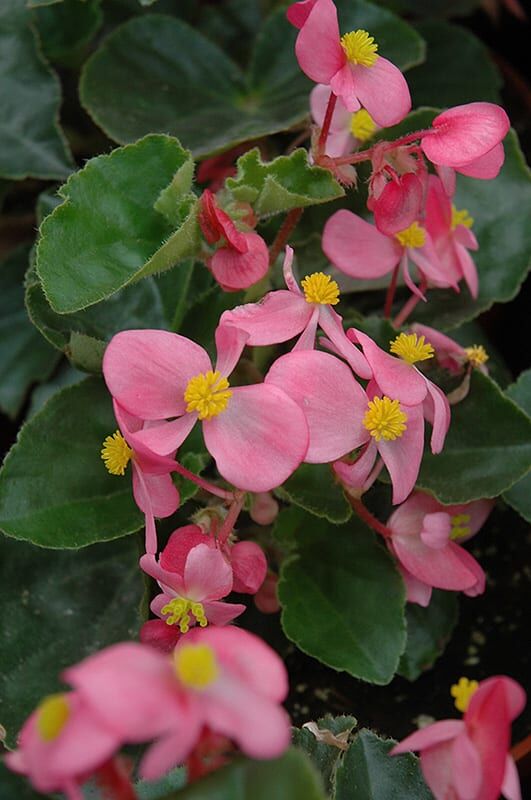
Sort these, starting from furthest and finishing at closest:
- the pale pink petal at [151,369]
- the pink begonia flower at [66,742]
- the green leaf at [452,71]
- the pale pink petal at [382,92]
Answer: the green leaf at [452,71] → the pale pink petal at [382,92] → the pale pink petal at [151,369] → the pink begonia flower at [66,742]

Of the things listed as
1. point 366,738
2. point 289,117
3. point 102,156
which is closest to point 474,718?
point 366,738

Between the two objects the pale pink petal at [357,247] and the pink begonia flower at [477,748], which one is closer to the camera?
the pink begonia flower at [477,748]

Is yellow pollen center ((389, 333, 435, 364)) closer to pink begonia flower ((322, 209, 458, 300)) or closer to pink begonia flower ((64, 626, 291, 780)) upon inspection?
pink begonia flower ((322, 209, 458, 300))

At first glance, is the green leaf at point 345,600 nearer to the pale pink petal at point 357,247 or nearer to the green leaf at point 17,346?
the pale pink petal at point 357,247

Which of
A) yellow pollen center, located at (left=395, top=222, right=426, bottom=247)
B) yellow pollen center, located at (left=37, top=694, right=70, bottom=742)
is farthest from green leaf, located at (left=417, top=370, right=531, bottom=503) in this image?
yellow pollen center, located at (left=37, top=694, right=70, bottom=742)

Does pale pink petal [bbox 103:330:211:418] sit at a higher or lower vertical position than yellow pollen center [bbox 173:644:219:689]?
lower

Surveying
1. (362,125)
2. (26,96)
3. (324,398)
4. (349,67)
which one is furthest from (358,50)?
(26,96)

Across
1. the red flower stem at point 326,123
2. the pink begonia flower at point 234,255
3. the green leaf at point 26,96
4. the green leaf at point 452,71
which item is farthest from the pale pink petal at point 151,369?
the green leaf at point 452,71

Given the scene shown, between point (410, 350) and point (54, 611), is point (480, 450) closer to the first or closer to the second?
point (410, 350)
